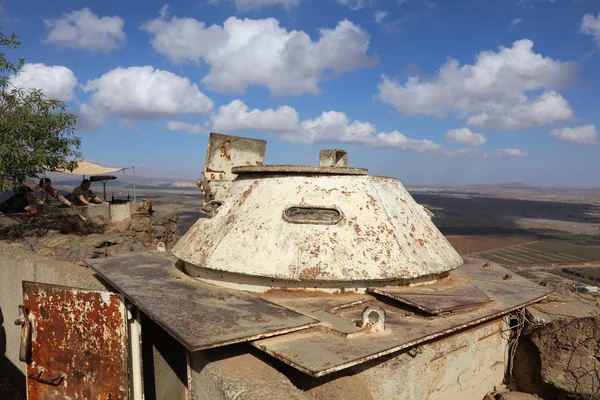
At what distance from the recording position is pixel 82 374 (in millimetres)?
4648

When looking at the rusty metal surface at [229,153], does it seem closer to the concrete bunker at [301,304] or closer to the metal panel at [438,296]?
the concrete bunker at [301,304]

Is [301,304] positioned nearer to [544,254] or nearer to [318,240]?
[318,240]

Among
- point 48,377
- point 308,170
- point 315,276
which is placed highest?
point 308,170

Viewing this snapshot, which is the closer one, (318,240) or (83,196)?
(318,240)

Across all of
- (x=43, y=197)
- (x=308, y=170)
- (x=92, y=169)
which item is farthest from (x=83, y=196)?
(x=308, y=170)

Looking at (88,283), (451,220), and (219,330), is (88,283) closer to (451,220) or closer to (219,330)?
(219,330)

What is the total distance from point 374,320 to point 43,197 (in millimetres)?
11386

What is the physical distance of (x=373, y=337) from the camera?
366cm

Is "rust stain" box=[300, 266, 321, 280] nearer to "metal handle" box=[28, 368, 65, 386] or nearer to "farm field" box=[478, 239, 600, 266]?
"metal handle" box=[28, 368, 65, 386]

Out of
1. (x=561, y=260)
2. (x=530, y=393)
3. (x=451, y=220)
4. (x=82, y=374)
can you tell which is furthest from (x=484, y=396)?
(x=451, y=220)

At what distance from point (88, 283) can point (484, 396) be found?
17.3 feet

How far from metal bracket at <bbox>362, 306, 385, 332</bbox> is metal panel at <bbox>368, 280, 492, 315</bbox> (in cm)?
60

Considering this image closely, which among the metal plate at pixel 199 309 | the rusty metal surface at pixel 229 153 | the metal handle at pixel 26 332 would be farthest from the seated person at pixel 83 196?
the metal handle at pixel 26 332

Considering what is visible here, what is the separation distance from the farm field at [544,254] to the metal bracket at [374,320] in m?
30.4
